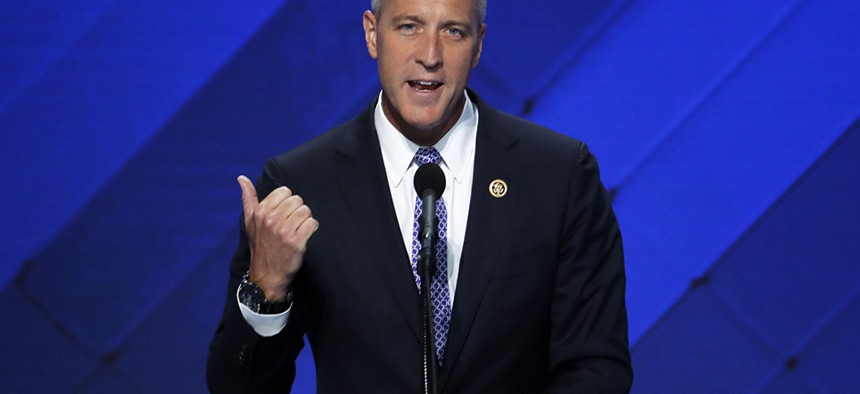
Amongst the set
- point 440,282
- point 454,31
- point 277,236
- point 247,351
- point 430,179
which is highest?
point 454,31

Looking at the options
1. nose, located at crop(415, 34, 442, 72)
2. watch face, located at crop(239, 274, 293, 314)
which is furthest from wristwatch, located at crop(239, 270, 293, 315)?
nose, located at crop(415, 34, 442, 72)

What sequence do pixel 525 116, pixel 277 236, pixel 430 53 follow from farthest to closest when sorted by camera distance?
1. pixel 525 116
2. pixel 430 53
3. pixel 277 236

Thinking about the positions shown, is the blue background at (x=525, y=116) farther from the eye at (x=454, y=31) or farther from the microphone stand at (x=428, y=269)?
the microphone stand at (x=428, y=269)

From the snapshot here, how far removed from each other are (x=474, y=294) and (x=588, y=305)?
191 mm

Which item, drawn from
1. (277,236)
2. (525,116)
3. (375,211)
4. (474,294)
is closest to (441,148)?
(375,211)

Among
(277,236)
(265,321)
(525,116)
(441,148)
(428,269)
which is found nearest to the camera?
(428,269)

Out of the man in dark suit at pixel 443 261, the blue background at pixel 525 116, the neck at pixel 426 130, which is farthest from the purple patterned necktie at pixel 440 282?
A: the blue background at pixel 525 116

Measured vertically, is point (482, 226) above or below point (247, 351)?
above

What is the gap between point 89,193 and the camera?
323 cm

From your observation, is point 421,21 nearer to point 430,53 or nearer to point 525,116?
point 430,53

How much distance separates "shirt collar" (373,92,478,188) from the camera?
1970 millimetres

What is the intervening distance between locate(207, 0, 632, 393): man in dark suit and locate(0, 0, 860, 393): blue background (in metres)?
1.27

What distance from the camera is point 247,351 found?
1.81 meters

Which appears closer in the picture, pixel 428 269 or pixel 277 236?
pixel 428 269
